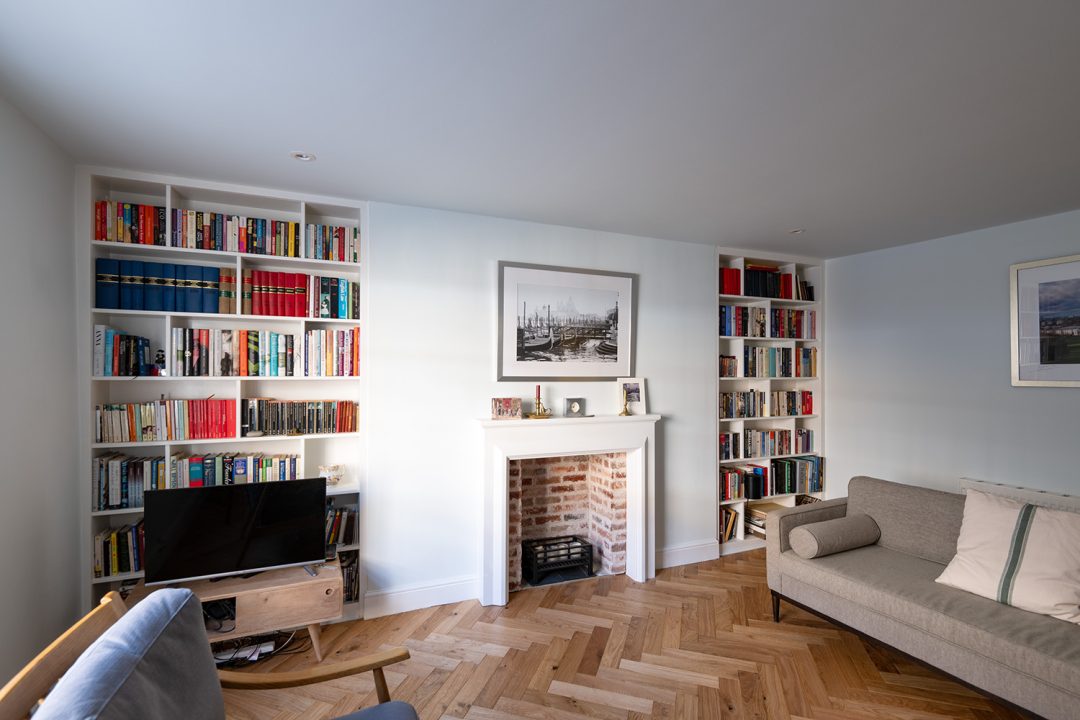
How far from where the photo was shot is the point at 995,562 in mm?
2410

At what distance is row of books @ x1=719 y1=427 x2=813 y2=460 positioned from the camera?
13.6 ft

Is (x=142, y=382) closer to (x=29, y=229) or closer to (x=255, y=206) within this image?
(x=29, y=229)

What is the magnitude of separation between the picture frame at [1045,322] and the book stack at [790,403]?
56.3 inches

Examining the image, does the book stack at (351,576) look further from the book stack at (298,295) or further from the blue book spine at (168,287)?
the blue book spine at (168,287)

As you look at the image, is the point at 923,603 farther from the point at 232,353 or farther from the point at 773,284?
the point at 232,353

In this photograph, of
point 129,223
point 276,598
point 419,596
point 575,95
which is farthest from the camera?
point 419,596

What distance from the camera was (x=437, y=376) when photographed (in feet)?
10.5

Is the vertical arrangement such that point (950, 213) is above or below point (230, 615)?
above

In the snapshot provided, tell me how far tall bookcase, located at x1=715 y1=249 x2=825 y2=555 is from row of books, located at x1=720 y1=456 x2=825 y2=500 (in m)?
0.02

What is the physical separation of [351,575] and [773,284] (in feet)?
12.9

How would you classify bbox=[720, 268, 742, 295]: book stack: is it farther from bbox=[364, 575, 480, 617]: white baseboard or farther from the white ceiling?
bbox=[364, 575, 480, 617]: white baseboard

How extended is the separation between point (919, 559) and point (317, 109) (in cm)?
382

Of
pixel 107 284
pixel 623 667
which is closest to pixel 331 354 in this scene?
pixel 107 284

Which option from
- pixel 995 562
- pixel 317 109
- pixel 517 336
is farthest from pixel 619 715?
pixel 317 109
